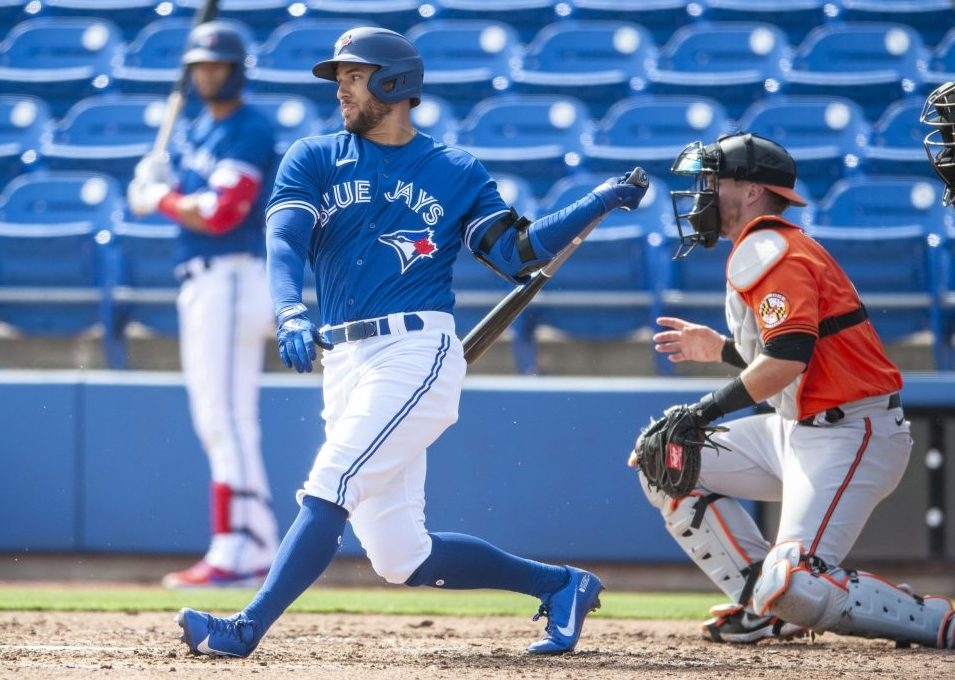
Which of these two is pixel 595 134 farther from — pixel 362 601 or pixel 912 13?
pixel 362 601

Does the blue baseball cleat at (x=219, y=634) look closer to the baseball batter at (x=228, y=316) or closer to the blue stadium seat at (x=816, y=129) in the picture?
the baseball batter at (x=228, y=316)

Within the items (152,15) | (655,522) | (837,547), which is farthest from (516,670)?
(152,15)

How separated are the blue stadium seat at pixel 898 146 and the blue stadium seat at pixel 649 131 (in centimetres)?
75

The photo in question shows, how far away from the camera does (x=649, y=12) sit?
27.8ft

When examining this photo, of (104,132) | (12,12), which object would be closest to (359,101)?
(104,132)

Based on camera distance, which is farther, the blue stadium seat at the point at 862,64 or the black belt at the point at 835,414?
the blue stadium seat at the point at 862,64

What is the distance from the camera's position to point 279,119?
734cm

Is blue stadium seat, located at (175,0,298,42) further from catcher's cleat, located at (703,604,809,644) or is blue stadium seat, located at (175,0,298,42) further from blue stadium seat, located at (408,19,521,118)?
catcher's cleat, located at (703,604,809,644)

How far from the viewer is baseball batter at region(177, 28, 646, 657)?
338 centimetres

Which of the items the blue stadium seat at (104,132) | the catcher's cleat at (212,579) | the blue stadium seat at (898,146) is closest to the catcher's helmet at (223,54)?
the blue stadium seat at (104,132)

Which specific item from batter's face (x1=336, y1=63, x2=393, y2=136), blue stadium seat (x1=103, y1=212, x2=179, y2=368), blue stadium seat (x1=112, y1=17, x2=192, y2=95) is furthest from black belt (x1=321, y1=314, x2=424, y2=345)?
blue stadium seat (x1=112, y1=17, x2=192, y2=95)

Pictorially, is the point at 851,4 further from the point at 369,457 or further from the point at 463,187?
the point at 369,457

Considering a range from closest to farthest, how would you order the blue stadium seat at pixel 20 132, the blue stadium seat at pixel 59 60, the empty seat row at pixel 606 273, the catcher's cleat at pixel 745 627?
the catcher's cleat at pixel 745 627 → the empty seat row at pixel 606 273 → the blue stadium seat at pixel 20 132 → the blue stadium seat at pixel 59 60

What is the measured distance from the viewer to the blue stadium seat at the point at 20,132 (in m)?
7.62
